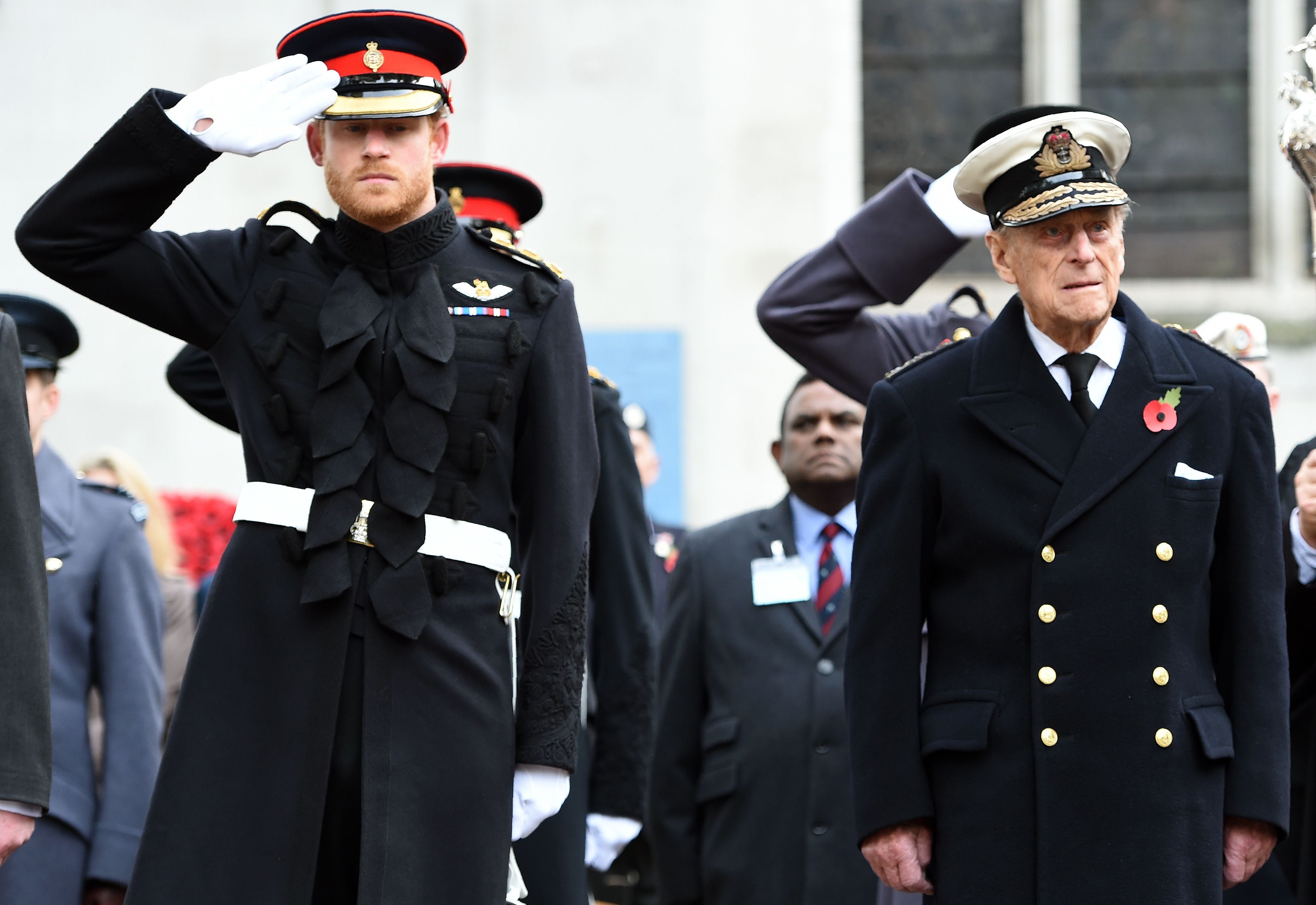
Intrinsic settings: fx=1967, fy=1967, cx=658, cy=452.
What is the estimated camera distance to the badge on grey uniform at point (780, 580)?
5824mm

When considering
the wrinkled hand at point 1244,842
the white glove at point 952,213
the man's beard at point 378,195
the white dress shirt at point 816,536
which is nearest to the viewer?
the wrinkled hand at point 1244,842

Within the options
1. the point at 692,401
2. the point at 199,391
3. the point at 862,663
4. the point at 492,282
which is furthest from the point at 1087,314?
the point at 692,401

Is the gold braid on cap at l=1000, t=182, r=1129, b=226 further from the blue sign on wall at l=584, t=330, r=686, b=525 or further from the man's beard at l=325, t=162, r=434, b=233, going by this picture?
the blue sign on wall at l=584, t=330, r=686, b=525

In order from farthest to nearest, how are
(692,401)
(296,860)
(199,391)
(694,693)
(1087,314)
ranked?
(692,401) → (694,693) → (199,391) → (1087,314) → (296,860)

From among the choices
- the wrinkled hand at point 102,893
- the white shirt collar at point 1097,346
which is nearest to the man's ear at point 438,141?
the white shirt collar at point 1097,346

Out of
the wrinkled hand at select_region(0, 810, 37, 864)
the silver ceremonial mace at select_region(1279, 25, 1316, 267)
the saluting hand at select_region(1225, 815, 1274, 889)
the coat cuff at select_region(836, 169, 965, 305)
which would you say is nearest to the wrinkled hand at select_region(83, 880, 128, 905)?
the wrinkled hand at select_region(0, 810, 37, 864)

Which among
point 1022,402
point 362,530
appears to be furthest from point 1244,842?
point 362,530

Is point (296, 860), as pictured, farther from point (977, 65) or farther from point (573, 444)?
point (977, 65)

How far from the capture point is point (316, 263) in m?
3.96

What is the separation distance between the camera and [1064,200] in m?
3.89

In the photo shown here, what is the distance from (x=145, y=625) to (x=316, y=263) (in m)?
1.54

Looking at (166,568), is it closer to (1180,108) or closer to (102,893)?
(102,893)

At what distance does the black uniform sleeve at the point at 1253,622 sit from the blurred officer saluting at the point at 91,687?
2.58 metres

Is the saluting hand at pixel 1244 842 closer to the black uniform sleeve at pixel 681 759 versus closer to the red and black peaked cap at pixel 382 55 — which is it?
the red and black peaked cap at pixel 382 55
